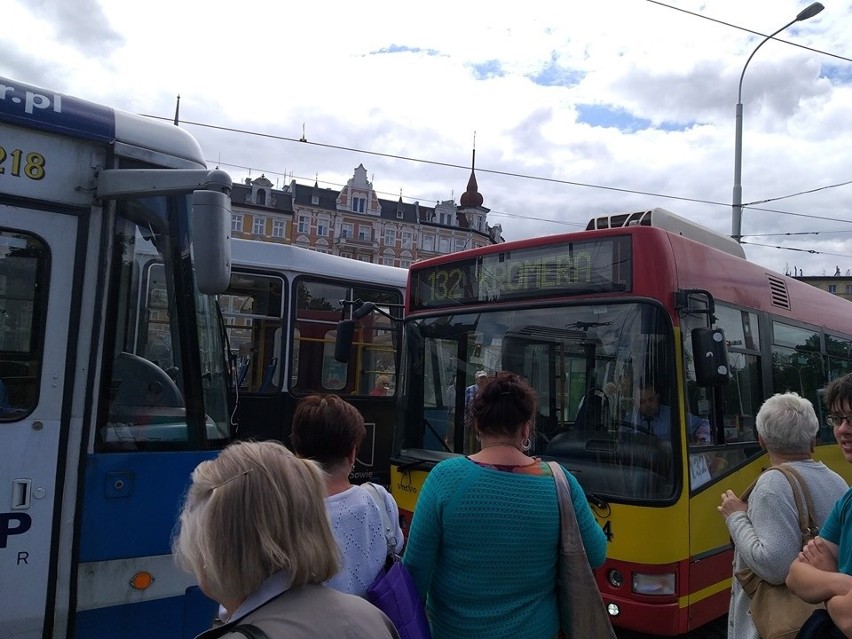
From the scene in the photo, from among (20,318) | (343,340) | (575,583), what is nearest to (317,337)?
(343,340)

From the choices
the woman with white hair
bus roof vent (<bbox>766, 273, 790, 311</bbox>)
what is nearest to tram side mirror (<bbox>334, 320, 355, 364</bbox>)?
bus roof vent (<bbox>766, 273, 790, 311</bbox>)

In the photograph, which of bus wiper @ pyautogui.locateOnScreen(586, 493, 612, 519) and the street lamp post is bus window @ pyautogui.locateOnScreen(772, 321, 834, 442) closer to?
bus wiper @ pyautogui.locateOnScreen(586, 493, 612, 519)

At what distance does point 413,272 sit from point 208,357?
2634 millimetres

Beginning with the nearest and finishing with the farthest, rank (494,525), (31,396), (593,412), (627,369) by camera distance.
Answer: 1. (494,525)
2. (31,396)
3. (627,369)
4. (593,412)

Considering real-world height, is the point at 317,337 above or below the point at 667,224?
below

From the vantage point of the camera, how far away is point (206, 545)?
154cm

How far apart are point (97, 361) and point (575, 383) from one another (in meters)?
2.96

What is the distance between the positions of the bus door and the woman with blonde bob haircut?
186cm

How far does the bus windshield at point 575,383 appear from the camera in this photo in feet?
14.8

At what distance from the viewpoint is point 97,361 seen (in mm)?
3326

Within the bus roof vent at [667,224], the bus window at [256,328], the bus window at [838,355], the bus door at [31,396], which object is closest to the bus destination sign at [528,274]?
the bus roof vent at [667,224]

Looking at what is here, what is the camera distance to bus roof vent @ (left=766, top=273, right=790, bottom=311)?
6.19 metres

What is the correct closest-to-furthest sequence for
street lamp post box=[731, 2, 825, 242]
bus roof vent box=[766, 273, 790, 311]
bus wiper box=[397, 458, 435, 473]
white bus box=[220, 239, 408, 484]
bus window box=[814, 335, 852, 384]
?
bus wiper box=[397, 458, 435, 473]
bus roof vent box=[766, 273, 790, 311]
bus window box=[814, 335, 852, 384]
white bus box=[220, 239, 408, 484]
street lamp post box=[731, 2, 825, 242]

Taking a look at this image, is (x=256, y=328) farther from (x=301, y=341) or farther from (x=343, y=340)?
(x=343, y=340)
